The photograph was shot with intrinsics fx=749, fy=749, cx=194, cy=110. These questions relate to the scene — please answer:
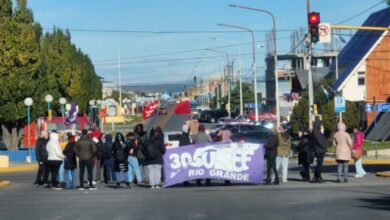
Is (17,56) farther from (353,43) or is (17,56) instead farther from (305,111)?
(353,43)

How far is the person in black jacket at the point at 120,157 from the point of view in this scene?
2211 centimetres

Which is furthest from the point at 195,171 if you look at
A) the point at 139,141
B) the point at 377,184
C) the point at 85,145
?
the point at 377,184

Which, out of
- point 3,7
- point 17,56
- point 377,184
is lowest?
point 377,184

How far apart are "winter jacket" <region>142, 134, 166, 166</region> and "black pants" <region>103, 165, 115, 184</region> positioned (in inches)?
113

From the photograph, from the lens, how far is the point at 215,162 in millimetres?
21531

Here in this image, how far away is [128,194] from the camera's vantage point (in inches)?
776

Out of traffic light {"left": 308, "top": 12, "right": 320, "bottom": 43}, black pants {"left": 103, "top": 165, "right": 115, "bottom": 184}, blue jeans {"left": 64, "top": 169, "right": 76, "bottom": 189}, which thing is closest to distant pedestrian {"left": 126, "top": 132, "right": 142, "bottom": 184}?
black pants {"left": 103, "top": 165, "right": 115, "bottom": 184}

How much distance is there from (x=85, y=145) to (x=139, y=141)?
5.14 feet

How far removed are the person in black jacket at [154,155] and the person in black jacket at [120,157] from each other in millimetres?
913

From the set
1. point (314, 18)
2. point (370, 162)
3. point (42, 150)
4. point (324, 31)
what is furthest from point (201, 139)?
point (370, 162)

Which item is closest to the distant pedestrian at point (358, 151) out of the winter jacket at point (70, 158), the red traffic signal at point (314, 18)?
the red traffic signal at point (314, 18)

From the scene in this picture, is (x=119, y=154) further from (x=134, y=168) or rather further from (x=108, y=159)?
(x=108, y=159)

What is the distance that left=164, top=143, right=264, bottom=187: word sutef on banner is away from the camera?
21547mm

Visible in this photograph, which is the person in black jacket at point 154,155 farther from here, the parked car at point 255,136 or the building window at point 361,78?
the building window at point 361,78
